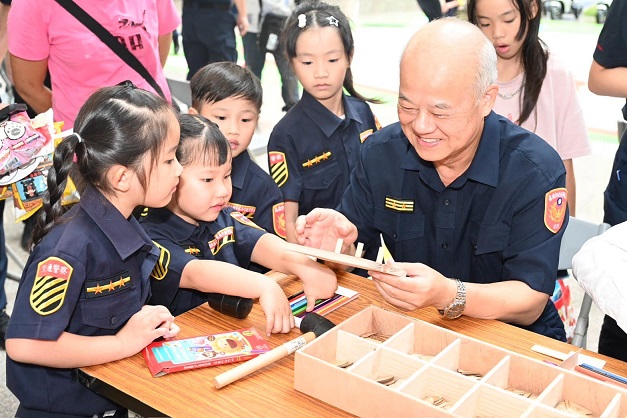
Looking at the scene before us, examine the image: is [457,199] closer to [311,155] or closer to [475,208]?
[475,208]

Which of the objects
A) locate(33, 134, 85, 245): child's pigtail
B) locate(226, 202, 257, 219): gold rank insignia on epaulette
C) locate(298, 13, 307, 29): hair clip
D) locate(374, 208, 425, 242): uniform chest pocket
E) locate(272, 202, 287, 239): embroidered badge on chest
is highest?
locate(298, 13, 307, 29): hair clip

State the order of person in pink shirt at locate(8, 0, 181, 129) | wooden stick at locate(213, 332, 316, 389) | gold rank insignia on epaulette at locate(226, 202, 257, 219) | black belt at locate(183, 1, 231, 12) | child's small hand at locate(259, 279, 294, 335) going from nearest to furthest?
wooden stick at locate(213, 332, 316, 389), child's small hand at locate(259, 279, 294, 335), gold rank insignia on epaulette at locate(226, 202, 257, 219), person in pink shirt at locate(8, 0, 181, 129), black belt at locate(183, 1, 231, 12)

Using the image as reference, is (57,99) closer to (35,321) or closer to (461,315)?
(35,321)

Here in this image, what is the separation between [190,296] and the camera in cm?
212

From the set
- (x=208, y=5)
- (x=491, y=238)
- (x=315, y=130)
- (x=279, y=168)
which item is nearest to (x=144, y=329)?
(x=491, y=238)

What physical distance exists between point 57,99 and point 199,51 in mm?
2021

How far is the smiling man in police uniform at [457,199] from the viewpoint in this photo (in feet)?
6.37

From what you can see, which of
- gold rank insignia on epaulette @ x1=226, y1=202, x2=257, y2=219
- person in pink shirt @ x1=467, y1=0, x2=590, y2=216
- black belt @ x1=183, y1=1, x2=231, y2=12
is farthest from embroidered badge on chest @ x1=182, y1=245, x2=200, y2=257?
black belt @ x1=183, y1=1, x2=231, y2=12

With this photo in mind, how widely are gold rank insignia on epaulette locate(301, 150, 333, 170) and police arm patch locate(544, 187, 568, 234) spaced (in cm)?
107

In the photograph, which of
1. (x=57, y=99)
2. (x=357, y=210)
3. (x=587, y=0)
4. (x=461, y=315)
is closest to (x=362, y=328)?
(x=461, y=315)

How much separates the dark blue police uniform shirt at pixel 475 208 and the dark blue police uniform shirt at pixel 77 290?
0.74 metres

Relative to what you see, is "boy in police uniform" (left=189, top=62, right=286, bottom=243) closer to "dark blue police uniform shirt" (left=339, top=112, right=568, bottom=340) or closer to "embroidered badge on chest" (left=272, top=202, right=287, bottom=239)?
"embroidered badge on chest" (left=272, top=202, right=287, bottom=239)

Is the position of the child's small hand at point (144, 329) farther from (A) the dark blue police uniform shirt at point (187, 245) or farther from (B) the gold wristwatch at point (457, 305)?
(B) the gold wristwatch at point (457, 305)

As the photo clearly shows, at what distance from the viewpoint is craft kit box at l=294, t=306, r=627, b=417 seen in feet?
4.78
